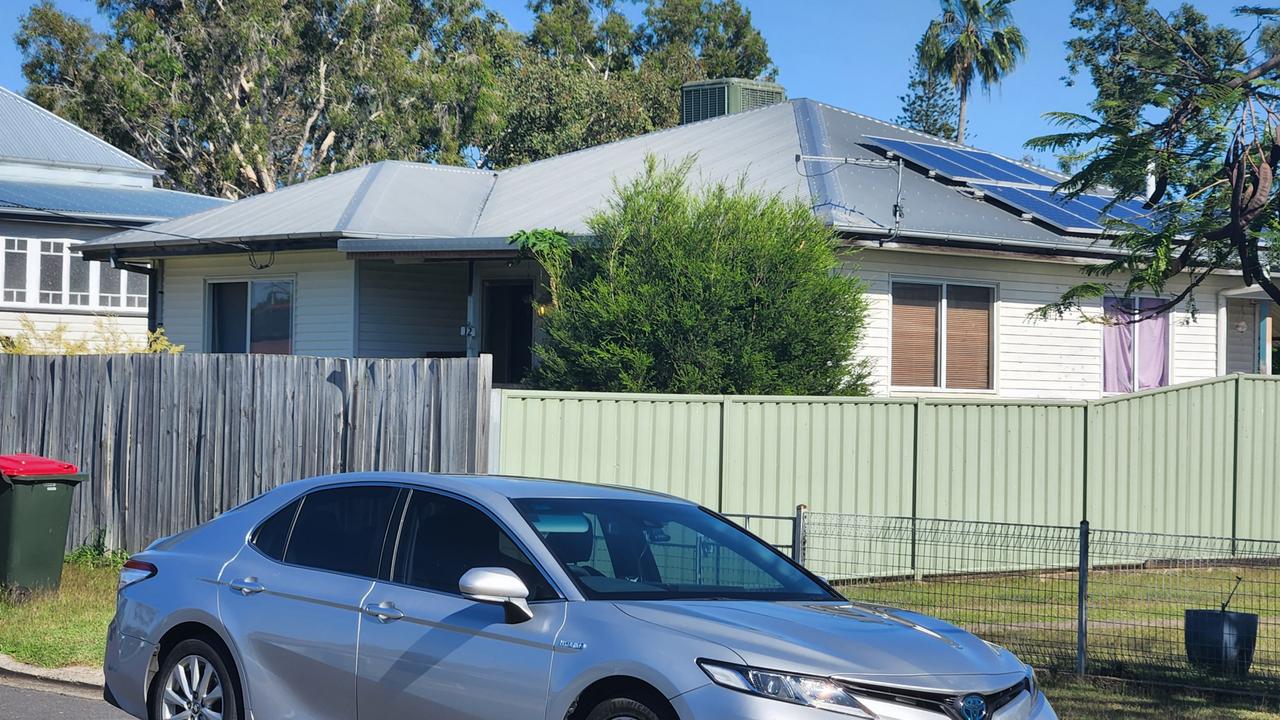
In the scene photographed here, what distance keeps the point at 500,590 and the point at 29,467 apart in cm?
764

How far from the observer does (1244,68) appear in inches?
354

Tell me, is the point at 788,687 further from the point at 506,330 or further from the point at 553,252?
the point at 506,330

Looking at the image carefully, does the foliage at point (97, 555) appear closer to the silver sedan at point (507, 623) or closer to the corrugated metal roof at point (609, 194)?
the corrugated metal roof at point (609, 194)

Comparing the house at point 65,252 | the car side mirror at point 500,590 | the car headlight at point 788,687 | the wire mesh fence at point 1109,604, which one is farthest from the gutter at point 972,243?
the house at point 65,252

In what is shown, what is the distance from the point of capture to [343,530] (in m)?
6.41

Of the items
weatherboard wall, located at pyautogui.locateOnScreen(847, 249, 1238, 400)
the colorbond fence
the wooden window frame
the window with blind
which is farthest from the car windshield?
the window with blind

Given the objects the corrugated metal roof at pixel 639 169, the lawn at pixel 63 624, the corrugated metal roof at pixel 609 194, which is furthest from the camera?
the corrugated metal roof at pixel 639 169

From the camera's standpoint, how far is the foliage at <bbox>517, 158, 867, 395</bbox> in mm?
13289

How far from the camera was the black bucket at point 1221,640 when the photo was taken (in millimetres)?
8836

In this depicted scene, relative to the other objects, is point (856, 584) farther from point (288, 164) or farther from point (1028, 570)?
point (288, 164)

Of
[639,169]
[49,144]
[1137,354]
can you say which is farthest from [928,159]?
[49,144]

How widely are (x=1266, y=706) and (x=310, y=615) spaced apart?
5521 millimetres

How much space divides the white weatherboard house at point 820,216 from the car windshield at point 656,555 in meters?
9.13

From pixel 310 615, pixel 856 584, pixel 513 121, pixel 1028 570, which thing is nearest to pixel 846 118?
pixel 856 584
